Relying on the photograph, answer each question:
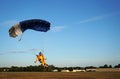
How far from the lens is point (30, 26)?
2816 centimetres

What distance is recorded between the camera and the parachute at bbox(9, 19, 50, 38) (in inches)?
1093

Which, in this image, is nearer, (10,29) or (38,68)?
(10,29)

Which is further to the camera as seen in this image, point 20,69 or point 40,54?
point 20,69

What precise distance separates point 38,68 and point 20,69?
582 inches

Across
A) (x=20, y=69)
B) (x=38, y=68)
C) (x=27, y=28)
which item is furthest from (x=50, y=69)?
(x=27, y=28)

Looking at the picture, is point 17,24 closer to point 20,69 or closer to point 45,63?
point 45,63

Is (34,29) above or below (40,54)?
above

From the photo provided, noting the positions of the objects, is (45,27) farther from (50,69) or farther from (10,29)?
(50,69)

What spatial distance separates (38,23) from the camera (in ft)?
91.5

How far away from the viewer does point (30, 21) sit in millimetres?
27703

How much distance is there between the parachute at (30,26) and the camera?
91.0ft

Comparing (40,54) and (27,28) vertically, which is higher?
(27,28)

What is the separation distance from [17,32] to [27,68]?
499 feet

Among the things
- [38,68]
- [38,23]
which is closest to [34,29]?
[38,23]
